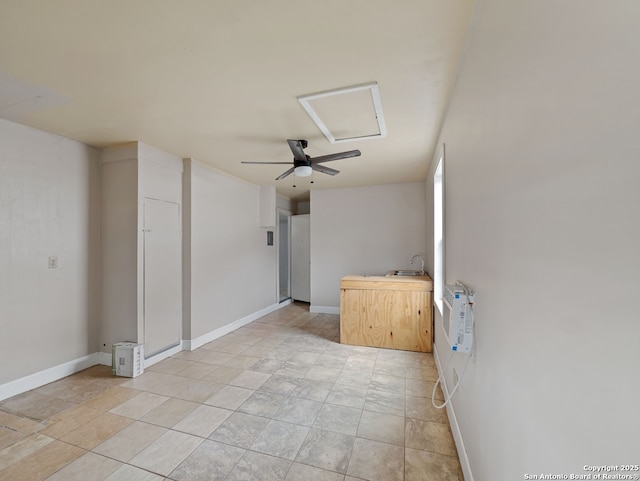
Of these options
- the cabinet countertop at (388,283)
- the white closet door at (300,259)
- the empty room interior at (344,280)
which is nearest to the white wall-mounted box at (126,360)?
the empty room interior at (344,280)

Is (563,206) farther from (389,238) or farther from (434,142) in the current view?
(389,238)

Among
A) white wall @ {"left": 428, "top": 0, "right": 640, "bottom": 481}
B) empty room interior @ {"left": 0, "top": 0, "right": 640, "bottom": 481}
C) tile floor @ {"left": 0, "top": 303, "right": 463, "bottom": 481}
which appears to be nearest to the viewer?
white wall @ {"left": 428, "top": 0, "right": 640, "bottom": 481}

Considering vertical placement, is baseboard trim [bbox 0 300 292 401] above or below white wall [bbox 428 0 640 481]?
below

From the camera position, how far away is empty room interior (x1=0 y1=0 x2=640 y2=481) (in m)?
0.62

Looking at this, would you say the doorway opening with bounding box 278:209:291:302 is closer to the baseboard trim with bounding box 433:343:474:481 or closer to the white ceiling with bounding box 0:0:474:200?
the white ceiling with bounding box 0:0:474:200

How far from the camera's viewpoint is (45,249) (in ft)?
9.27

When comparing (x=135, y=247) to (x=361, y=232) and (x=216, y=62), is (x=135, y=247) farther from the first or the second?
(x=361, y=232)

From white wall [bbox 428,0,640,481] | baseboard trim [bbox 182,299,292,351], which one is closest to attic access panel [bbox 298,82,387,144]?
white wall [bbox 428,0,640,481]

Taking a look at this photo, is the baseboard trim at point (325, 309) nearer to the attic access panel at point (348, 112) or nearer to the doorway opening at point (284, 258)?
the doorway opening at point (284, 258)

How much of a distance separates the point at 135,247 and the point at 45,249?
0.77 m

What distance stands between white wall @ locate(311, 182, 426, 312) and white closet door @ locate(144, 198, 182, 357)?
2703 mm

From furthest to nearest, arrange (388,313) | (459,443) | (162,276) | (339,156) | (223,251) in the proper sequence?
(223,251), (388,313), (162,276), (339,156), (459,443)

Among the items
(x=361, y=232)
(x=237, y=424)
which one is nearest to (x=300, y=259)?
(x=361, y=232)

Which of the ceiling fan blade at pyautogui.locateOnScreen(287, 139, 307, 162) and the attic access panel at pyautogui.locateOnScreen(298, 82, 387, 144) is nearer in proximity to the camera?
the attic access panel at pyautogui.locateOnScreen(298, 82, 387, 144)
